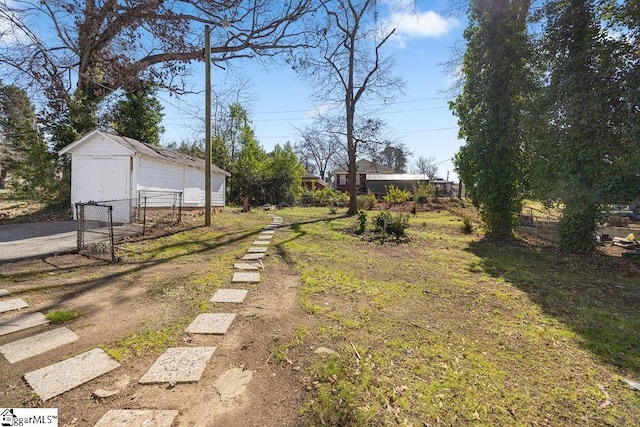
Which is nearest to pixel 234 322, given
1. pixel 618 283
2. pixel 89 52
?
pixel 618 283

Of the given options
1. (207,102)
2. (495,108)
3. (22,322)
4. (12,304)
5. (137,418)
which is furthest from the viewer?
(207,102)

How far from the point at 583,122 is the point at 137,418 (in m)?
8.29

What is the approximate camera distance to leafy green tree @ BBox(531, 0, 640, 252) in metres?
5.79

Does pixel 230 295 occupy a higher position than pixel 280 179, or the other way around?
pixel 280 179

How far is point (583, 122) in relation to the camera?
6.03 m

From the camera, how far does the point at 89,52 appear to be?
1178cm

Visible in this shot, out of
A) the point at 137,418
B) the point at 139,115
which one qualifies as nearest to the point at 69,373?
the point at 137,418

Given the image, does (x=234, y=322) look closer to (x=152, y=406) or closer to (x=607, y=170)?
(x=152, y=406)

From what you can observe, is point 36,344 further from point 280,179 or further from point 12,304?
point 280,179

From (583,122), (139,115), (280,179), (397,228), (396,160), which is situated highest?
(396,160)

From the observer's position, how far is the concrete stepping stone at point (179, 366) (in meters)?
1.96

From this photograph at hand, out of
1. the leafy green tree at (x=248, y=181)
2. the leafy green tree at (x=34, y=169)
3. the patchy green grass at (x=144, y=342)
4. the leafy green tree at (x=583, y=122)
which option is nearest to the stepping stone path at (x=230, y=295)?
the patchy green grass at (x=144, y=342)

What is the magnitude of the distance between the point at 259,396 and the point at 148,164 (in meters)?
10.2

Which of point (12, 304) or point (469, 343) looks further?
point (12, 304)
